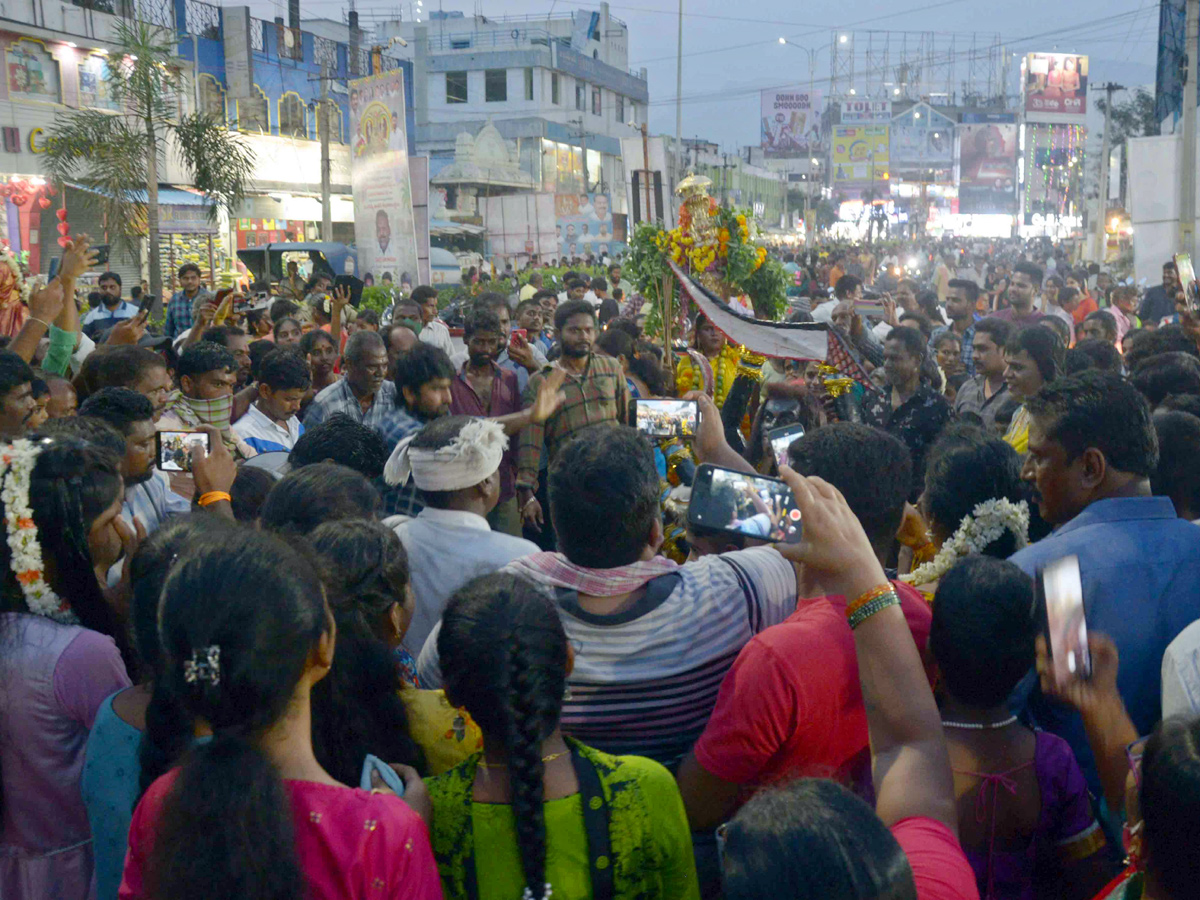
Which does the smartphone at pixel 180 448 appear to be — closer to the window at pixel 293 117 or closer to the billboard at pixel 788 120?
the window at pixel 293 117

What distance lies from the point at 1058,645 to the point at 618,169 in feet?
181

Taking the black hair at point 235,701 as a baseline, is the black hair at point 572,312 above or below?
above

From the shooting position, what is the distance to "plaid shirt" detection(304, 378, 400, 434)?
536 centimetres

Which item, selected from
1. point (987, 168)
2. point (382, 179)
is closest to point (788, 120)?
point (987, 168)

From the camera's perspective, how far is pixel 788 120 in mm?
73688

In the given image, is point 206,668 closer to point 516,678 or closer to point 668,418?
point 516,678

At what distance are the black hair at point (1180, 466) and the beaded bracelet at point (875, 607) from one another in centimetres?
192

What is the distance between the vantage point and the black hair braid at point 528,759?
1806 mm

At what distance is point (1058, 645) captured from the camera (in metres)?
1.83

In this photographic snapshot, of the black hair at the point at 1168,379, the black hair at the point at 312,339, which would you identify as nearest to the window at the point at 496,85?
the black hair at the point at 312,339

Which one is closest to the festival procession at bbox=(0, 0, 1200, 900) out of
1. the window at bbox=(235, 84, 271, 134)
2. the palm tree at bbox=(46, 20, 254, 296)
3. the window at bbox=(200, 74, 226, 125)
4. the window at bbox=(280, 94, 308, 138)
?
the palm tree at bbox=(46, 20, 254, 296)

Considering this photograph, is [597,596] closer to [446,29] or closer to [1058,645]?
[1058,645]

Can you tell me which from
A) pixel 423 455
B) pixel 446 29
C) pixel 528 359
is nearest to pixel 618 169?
pixel 446 29

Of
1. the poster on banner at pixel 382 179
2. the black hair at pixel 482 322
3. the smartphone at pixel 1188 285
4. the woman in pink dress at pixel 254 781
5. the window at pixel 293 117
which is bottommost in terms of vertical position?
the woman in pink dress at pixel 254 781
